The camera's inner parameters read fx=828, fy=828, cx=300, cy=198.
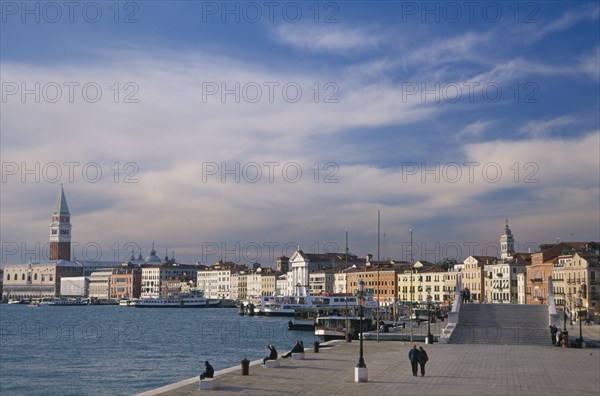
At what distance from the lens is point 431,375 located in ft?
84.9

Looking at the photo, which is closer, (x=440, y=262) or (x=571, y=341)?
(x=571, y=341)

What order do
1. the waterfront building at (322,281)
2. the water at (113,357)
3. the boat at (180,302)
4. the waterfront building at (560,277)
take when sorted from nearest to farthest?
the water at (113,357), the waterfront building at (560,277), the waterfront building at (322,281), the boat at (180,302)

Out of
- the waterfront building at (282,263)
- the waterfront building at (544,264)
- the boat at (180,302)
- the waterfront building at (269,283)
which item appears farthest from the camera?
the waterfront building at (282,263)

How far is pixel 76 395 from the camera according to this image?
32812 mm

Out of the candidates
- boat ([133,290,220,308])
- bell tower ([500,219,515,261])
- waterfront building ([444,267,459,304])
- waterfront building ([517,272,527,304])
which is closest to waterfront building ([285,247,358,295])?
boat ([133,290,220,308])

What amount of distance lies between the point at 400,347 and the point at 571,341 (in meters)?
8.71

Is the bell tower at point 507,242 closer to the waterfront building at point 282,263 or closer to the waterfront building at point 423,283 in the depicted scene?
the waterfront building at point 423,283

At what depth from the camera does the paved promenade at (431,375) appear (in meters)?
22.2

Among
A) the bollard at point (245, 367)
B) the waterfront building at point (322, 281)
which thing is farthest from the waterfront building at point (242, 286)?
the bollard at point (245, 367)

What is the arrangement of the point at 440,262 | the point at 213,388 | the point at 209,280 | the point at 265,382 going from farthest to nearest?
1. the point at 209,280
2. the point at 440,262
3. the point at 265,382
4. the point at 213,388

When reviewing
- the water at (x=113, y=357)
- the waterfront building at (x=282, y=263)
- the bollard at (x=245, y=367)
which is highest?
the waterfront building at (x=282, y=263)

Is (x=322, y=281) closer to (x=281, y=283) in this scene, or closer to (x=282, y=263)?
(x=281, y=283)

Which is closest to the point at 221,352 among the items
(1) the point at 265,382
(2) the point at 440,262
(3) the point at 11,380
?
(3) the point at 11,380

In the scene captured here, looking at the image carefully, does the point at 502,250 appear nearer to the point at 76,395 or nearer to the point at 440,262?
the point at 440,262
